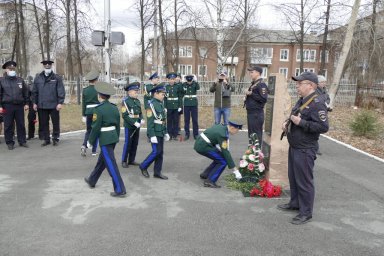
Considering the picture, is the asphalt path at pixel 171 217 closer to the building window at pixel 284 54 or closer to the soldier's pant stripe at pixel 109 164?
the soldier's pant stripe at pixel 109 164

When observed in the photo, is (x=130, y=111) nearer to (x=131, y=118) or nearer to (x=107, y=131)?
(x=131, y=118)

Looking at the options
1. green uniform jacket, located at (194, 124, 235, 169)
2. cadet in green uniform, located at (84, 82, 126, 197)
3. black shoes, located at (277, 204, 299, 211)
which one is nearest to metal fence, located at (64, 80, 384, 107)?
green uniform jacket, located at (194, 124, 235, 169)

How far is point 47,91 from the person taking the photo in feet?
26.9

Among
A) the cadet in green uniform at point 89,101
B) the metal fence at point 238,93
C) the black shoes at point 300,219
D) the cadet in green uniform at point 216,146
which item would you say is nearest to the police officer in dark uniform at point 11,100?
the cadet in green uniform at point 89,101

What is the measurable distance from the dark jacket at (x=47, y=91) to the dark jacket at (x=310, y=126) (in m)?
6.10

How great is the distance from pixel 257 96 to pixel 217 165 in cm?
218

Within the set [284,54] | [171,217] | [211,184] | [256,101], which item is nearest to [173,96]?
[256,101]

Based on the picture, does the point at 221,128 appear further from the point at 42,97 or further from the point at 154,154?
the point at 42,97

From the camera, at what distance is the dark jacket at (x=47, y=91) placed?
8.20 metres

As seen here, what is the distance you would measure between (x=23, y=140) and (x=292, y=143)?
22.6 feet

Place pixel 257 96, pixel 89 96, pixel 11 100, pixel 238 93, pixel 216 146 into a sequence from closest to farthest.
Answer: pixel 216 146, pixel 257 96, pixel 89 96, pixel 11 100, pixel 238 93

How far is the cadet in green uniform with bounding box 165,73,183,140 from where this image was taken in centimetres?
948

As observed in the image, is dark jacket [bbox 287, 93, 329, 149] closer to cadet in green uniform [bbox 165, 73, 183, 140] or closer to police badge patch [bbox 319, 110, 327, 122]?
police badge patch [bbox 319, 110, 327, 122]

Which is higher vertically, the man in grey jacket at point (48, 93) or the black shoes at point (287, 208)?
the man in grey jacket at point (48, 93)
